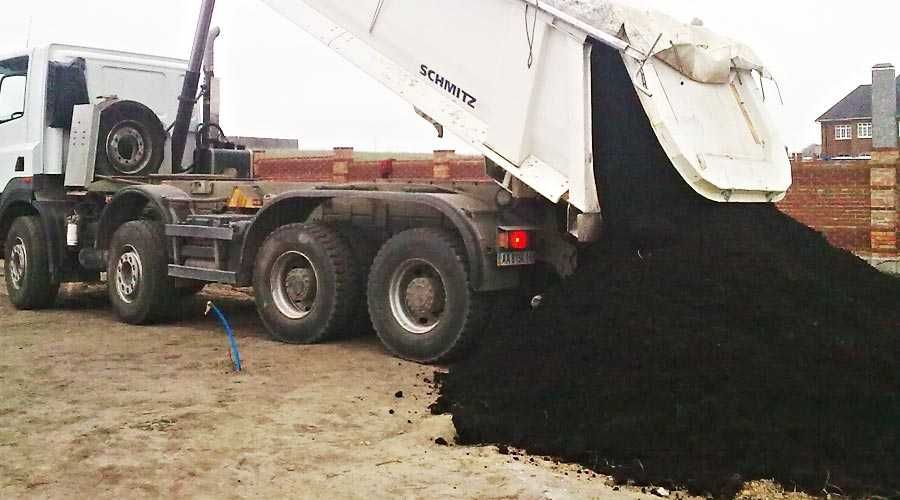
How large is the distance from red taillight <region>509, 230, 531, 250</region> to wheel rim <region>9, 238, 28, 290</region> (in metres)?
6.34

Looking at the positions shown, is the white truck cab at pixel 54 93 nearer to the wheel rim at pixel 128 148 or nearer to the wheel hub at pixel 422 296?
the wheel rim at pixel 128 148

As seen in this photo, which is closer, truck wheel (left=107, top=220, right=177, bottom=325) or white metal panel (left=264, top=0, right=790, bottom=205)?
white metal panel (left=264, top=0, right=790, bottom=205)

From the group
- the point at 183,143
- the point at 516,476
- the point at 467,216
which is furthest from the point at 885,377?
the point at 183,143

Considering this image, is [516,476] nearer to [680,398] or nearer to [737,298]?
[680,398]

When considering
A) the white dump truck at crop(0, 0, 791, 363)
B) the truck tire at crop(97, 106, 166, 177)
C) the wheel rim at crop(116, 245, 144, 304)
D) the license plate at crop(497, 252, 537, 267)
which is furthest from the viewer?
the truck tire at crop(97, 106, 166, 177)

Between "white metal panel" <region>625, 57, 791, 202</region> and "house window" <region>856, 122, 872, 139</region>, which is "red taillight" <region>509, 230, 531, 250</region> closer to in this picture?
"white metal panel" <region>625, 57, 791, 202</region>

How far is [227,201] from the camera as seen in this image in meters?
9.25

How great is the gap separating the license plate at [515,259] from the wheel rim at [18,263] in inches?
248

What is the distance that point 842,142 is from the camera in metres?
52.9

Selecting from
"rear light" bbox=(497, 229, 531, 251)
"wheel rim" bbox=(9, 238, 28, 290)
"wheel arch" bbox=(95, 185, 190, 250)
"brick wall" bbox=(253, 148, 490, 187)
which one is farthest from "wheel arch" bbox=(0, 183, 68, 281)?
"rear light" bbox=(497, 229, 531, 251)

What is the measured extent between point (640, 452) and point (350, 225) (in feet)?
13.1

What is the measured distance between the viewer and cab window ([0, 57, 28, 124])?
33.6ft

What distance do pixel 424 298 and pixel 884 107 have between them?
1019cm

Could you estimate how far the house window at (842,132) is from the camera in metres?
53.1
